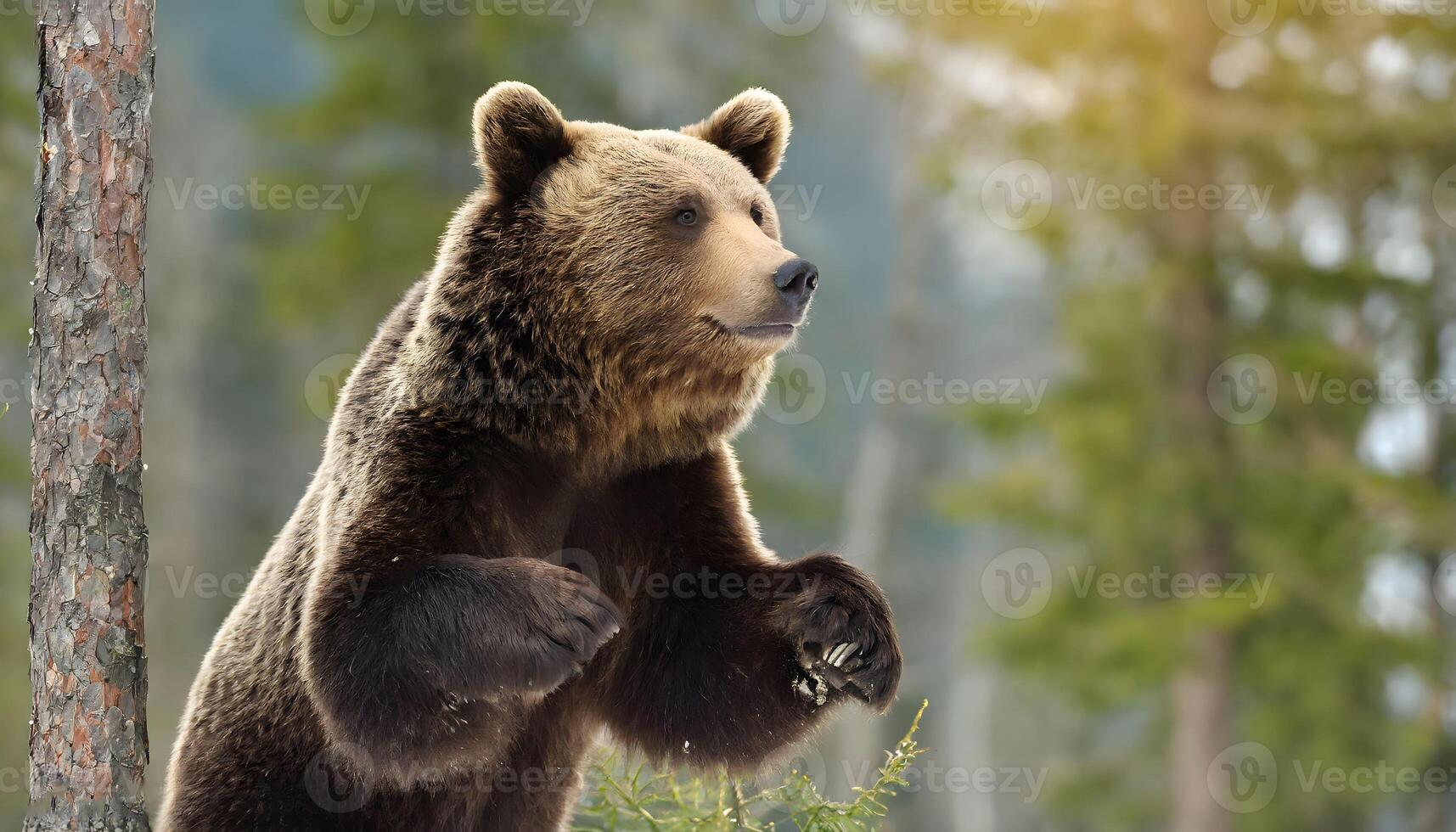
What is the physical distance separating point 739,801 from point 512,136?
2347mm

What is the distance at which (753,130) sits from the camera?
4680mm

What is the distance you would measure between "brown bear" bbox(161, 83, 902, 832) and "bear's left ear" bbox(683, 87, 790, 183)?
47mm

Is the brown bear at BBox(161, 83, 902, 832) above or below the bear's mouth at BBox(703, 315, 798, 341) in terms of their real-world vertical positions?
below

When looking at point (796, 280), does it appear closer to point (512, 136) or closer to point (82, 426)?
point (512, 136)

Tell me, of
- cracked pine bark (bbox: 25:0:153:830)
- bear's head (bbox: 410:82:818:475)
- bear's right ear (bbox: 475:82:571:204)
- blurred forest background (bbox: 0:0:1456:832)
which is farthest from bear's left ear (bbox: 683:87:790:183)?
blurred forest background (bbox: 0:0:1456:832)

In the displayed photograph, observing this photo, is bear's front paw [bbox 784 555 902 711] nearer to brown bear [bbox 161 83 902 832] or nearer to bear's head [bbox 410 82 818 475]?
brown bear [bbox 161 83 902 832]

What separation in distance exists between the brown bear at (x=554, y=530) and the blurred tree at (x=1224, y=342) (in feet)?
25.8

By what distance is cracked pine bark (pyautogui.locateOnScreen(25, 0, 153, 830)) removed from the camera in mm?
3846

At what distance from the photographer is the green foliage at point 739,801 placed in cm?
445

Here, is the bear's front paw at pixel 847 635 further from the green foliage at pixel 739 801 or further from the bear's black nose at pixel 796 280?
the bear's black nose at pixel 796 280

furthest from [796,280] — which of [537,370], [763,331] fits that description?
[537,370]

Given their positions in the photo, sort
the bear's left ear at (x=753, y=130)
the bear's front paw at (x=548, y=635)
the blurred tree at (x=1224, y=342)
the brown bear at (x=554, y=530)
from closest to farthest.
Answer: the bear's front paw at (x=548, y=635)
the brown bear at (x=554, y=530)
the bear's left ear at (x=753, y=130)
the blurred tree at (x=1224, y=342)

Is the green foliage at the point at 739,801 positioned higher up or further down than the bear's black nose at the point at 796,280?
further down

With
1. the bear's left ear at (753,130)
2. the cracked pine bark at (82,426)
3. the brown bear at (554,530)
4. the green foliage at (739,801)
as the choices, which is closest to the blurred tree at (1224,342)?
the green foliage at (739,801)
